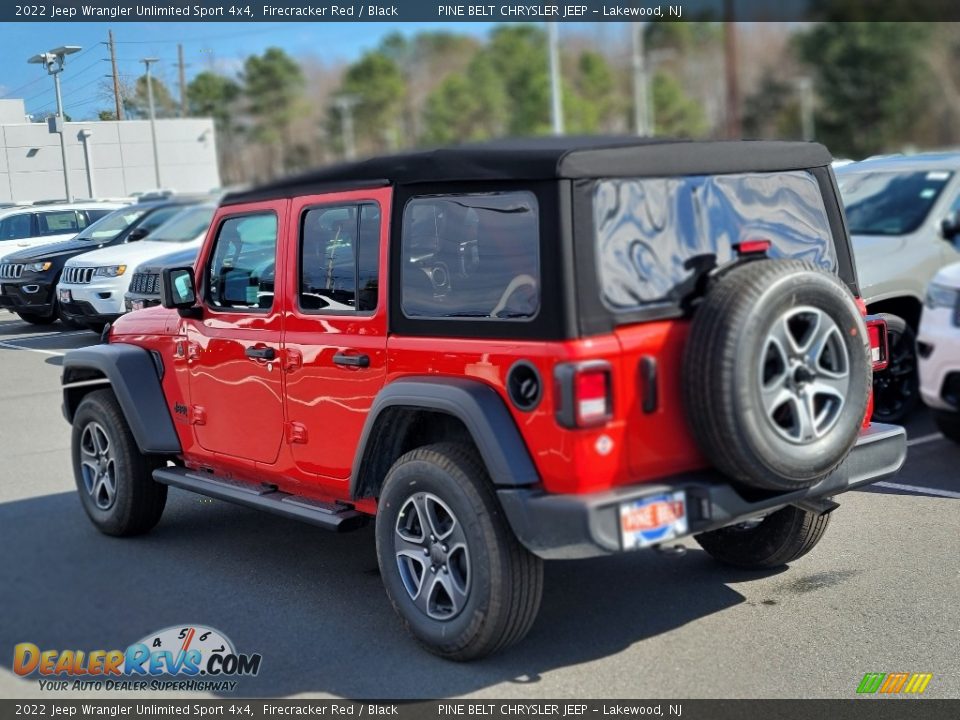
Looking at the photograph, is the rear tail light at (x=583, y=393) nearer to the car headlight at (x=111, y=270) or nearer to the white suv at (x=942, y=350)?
the white suv at (x=942, y=350)

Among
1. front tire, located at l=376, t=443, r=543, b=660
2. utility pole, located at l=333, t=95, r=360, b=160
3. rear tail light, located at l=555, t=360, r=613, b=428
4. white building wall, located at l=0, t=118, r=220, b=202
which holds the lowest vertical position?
front tire, located at l=376, t=443, r=543, b=660

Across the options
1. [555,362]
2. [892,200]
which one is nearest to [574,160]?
[555,362]

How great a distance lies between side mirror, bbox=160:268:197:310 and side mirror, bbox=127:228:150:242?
6.71 meters

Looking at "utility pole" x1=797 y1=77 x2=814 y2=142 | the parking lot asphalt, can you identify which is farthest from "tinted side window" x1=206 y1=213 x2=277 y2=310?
"utility pole" x1=797 y1=77 x2=814 y2=142

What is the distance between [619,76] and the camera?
106 m

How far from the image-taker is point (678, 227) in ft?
13.7

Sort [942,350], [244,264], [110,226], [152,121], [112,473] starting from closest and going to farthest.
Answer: [244,264], [112,473], [942,350], [152,121], [110,226]

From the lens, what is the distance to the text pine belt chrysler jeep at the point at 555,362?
3887 mm

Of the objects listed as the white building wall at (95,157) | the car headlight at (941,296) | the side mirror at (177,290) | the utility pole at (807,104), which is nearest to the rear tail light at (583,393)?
the side mirror at (177,290)

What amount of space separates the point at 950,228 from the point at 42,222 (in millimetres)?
6614

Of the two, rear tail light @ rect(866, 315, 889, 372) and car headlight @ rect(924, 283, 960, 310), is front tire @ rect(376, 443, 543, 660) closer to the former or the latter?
rear tail light @ rect(866, 315, 889, 372)

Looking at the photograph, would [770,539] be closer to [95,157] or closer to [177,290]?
[177,290]

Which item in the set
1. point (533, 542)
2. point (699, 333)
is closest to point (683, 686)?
point (533, 542)

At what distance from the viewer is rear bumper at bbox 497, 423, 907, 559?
12.5 ft
